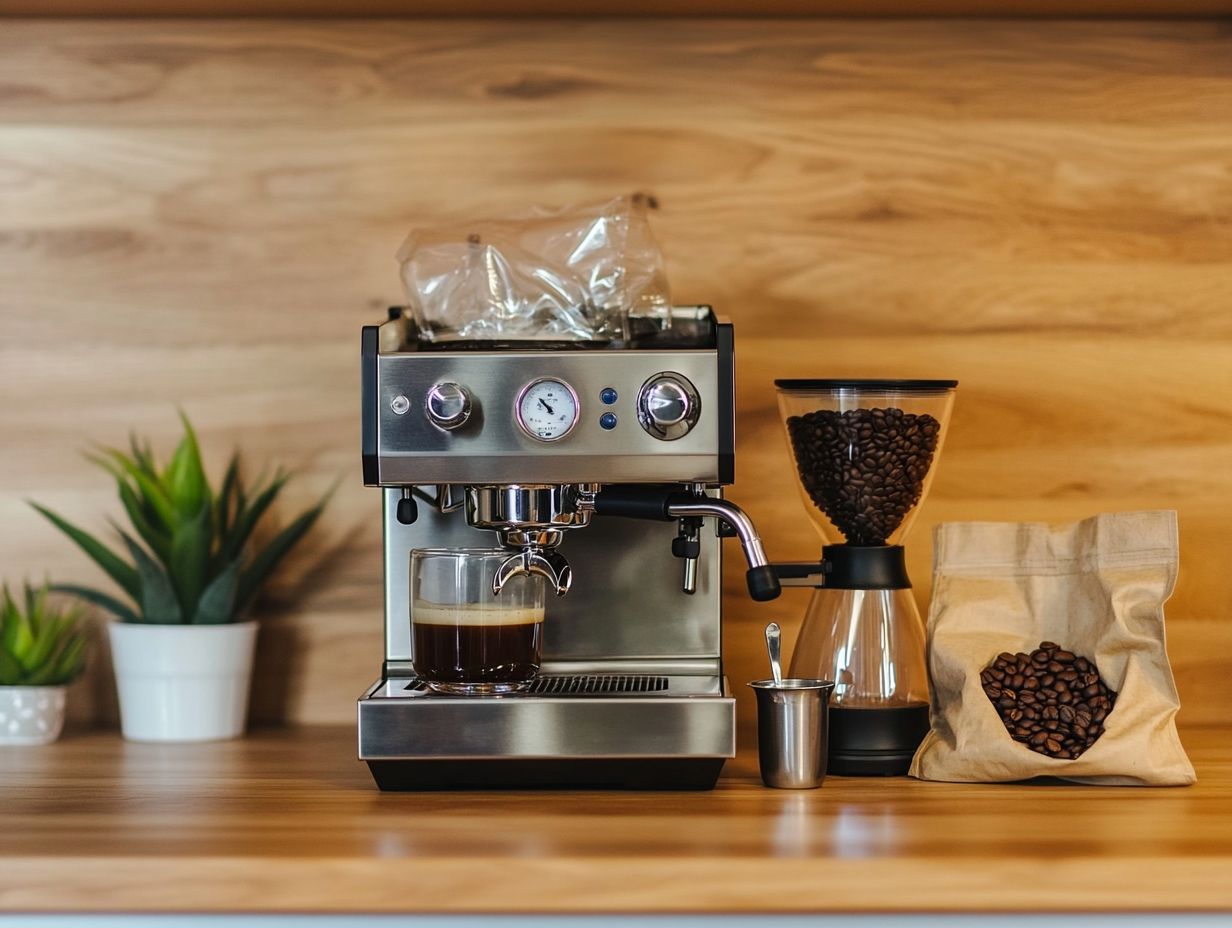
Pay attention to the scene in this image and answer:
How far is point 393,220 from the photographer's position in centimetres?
131

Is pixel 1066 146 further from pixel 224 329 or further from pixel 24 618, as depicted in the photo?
pixel 24 618

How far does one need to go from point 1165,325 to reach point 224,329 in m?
0.90

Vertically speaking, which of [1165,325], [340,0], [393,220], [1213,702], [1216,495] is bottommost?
[1213,702]

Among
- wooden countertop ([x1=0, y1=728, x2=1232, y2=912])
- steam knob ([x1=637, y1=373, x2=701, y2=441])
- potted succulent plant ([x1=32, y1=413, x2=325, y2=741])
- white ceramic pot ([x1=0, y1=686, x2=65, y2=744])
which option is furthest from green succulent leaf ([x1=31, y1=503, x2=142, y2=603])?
steam knob ([x1=637, y1=373, x2=701, y2=441])

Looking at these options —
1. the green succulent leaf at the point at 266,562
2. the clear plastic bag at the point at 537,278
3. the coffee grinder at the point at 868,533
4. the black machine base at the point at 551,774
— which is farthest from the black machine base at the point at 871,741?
the green succulent leaf at the point at 266,562

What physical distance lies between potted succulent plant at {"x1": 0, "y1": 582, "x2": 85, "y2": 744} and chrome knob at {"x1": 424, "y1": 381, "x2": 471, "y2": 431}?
0.49 metres

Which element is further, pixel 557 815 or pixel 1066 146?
pixel 1066 146

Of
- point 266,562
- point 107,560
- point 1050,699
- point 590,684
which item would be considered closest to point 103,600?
point 107,560

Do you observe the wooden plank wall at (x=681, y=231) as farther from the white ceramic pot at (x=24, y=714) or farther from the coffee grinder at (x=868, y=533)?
the coffee grinder at (x=868, y=533)

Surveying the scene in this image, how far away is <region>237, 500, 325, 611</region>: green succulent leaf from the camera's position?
1253 mm

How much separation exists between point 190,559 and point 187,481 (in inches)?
2.9

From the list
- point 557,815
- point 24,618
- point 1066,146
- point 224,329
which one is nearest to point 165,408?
point 224,329

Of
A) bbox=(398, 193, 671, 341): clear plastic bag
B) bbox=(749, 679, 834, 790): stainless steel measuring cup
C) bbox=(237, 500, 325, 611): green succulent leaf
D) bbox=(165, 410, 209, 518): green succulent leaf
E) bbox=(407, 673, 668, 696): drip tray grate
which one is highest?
bbox=(398, 193, 671, 341): clear plastic bag

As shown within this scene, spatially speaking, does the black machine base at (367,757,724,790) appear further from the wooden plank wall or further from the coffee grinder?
the wooden plank wall
